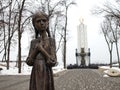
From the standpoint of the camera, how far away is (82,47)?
64.3 metres

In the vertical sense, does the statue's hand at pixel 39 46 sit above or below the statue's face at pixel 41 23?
below

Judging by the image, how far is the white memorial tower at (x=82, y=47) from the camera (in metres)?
63.5

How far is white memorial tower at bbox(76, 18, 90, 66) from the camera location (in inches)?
2499

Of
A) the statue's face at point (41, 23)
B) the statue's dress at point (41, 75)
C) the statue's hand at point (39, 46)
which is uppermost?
the statue's face at point (41, 23)

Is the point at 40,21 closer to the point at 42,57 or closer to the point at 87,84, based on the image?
the point at 42,57

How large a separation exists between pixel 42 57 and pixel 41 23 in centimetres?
61

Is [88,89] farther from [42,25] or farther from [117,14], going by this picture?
[117,14]

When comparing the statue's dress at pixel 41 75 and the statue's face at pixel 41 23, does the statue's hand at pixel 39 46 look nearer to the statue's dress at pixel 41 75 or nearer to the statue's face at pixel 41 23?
the statue's dress at pixel 41 75

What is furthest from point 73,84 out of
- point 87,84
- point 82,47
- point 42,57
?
point 82,47

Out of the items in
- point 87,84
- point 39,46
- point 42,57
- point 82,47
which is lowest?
point 87,84

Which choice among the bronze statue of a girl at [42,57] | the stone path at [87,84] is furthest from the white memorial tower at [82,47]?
the bronze statue of a girl at [42,57]

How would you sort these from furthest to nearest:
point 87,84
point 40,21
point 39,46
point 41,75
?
1. point 87,84
2. point 40,21
3. point 39,46
4. point 41,75

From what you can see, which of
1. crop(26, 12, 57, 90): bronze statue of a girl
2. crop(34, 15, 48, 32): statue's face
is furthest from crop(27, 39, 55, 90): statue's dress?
crop(34, 15, 48, 32): statue's face

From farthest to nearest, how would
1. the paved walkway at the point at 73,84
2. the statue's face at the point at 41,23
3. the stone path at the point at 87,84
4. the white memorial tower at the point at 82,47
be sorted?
the white memorial tower at the point at 82,47 → the stone path at the point at 87,84 → the paved walkway at the point at 73,84 → the statue's face at the point at 41,23
